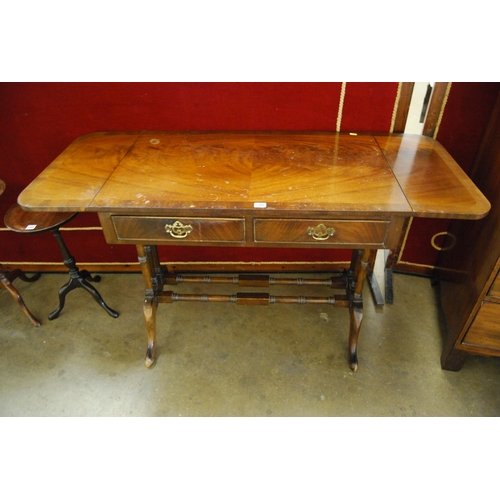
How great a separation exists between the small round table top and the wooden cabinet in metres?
1.95

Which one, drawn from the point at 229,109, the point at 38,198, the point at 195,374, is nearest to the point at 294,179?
the point at 229,109

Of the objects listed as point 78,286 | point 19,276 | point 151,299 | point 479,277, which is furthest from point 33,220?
point 479,277

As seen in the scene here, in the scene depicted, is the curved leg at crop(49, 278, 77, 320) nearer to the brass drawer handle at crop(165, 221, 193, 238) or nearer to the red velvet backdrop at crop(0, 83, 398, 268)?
the red velvet backdrop at crop(0, 83, 398, 268)

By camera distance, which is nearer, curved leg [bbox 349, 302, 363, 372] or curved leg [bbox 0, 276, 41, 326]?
curved leg [bbox 349, 302, 363, 372]

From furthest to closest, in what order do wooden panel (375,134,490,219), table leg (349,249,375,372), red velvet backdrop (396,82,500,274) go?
table leg (349,249,375,372) < red velvet backdrop (396,82,500,274) < wooden panel (375,134,490,219)

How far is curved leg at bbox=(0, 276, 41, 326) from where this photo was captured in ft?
7.03

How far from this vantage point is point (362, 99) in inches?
73.4

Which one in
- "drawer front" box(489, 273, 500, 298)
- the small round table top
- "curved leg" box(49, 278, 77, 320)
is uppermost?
the small round table top

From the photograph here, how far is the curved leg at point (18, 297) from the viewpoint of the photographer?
2142 mm

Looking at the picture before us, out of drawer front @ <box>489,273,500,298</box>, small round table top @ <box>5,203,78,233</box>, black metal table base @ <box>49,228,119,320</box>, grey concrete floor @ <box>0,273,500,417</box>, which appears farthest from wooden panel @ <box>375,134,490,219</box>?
black metal table base @ <box>49,228,119,320</box>

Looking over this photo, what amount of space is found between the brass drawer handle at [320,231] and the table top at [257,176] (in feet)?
0.31

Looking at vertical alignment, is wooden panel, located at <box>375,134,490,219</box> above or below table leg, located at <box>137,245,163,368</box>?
above

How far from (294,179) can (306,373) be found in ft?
3.46

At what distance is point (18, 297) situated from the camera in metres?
2.18
